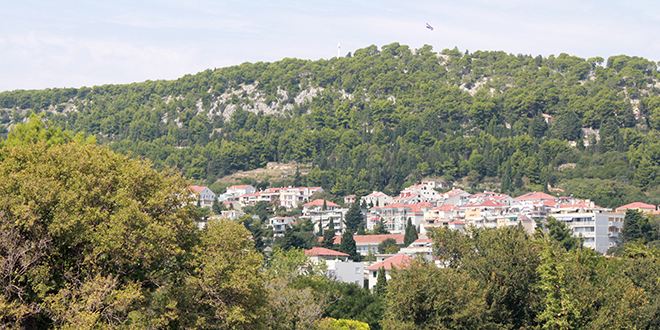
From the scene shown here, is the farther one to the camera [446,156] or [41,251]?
[446,156]

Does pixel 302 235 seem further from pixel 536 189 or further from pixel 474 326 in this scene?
pixel 474 326

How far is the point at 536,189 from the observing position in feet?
443

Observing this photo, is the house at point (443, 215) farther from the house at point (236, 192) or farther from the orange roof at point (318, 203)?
the house at point (236, 192)

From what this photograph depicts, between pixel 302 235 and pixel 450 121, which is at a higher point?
pixel 450 121

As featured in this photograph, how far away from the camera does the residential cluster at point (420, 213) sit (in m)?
88.6

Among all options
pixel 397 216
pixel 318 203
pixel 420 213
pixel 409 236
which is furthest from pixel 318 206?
pixel 409 236

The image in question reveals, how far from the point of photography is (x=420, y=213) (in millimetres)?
122875

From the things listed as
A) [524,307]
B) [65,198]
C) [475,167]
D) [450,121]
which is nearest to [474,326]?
[524,307]

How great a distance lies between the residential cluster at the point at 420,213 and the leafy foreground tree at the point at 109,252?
4930 centimetres

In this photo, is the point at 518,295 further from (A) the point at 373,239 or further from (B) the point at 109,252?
(A) the point at 373,239

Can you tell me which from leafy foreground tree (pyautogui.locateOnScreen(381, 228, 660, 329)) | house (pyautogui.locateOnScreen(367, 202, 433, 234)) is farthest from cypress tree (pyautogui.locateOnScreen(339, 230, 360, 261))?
leafy foreground tree (pyautogui.locateOnScreen(381, 228, 660, 329))

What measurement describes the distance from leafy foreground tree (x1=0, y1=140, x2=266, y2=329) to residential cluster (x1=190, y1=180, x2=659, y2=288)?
49297 millimetres

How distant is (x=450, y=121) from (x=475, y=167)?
3719 cm

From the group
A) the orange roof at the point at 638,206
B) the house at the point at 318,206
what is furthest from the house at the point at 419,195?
the orange roof at the point at 638,206
